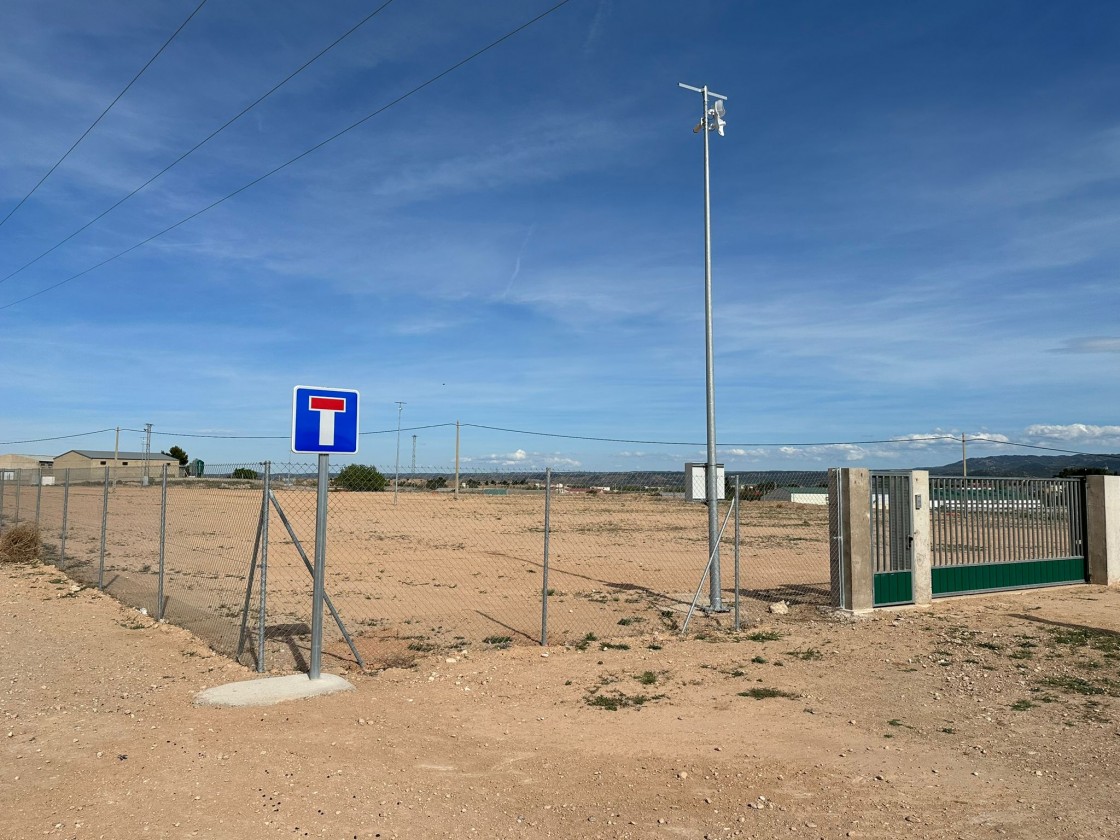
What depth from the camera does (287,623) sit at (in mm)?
11797

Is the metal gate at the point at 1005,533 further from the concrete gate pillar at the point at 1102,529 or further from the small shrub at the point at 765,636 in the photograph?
the small shrub at the point at 765,636

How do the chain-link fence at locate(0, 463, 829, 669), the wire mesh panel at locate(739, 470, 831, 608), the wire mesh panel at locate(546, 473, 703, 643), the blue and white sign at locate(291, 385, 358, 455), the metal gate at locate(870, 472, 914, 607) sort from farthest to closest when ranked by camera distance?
the metal gate at locate(870, 472, 914, 607), the wire mesh panel at locate(739, 470, 831, 608), the wire mesh panel at locate(546, 473, 703, 643), the chain-link fence at locate(0, 463, 829, 669), the blue and white sign at locate(291, 385, 358, 455)

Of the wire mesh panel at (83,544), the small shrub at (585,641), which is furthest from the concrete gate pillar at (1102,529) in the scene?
the wire mesh panel at (83,544)

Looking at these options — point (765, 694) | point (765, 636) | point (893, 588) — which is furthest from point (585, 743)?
point (893, 588)

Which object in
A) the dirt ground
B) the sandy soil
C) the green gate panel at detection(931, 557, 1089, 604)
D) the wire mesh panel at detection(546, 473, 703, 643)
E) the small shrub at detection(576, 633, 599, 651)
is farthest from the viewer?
the green gate panel at detection(931, 557, 1089, 604)

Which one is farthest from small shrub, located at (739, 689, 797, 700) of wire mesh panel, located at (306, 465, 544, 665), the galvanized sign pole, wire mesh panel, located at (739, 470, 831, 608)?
wire mesh panel, located at (739, 470, 831, 608)

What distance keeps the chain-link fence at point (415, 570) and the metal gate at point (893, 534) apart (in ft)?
3.72

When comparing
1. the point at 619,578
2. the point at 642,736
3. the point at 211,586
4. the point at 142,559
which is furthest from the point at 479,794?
the point at 142,559

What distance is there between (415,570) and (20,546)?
865 cm

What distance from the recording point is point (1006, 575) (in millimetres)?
15203

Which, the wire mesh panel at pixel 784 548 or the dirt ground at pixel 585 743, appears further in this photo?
the wire mesh panel at pixel 784 548

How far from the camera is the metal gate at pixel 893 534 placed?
527 inches

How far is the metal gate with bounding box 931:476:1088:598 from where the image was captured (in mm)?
14305

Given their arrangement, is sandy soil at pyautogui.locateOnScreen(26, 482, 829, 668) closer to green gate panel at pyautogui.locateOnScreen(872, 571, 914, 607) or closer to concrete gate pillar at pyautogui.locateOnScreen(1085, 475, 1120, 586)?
green gate panel at pyautogui.locateOnScreen(872, 571, 914, 607)
